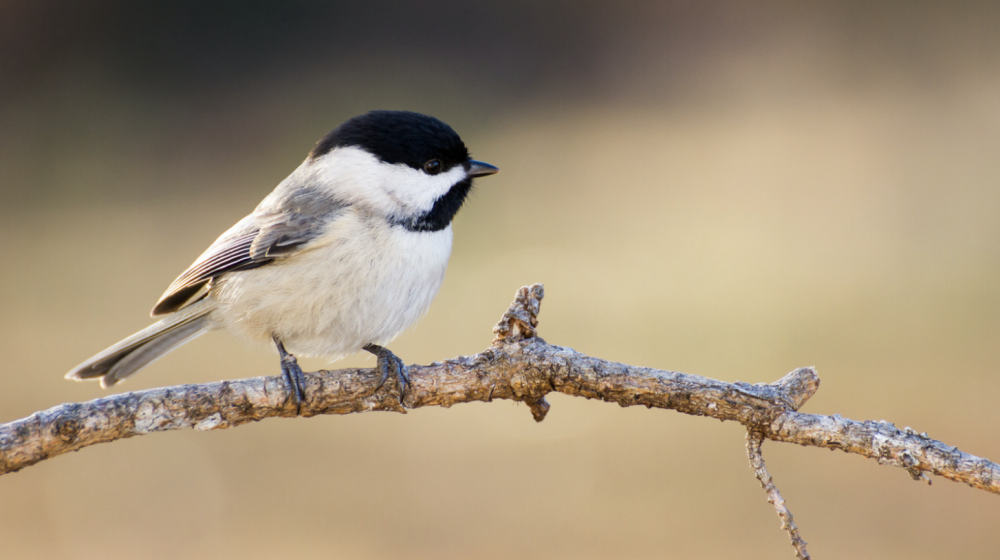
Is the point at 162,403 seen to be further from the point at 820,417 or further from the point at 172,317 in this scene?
the point at 820,417

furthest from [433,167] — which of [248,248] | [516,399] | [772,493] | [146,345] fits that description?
[772,493]

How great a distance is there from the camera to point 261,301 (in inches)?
89.0

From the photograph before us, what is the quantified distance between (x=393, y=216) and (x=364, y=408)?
642 millimetres

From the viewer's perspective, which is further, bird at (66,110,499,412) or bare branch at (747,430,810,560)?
bird at (66,110,499,412)

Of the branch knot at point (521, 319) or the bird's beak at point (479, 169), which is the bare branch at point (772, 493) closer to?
the branch knot at point (521, 319)

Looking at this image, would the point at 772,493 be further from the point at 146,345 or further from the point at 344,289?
the point at 146,345

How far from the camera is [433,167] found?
93.7 inches

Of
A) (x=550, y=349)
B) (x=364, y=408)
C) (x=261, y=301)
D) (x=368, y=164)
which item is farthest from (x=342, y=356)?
(x=550, y=349)

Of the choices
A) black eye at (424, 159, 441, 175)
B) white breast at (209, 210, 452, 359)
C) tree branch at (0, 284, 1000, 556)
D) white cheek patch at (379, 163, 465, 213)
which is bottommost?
tree branch at (0, 284, 1000, 556)

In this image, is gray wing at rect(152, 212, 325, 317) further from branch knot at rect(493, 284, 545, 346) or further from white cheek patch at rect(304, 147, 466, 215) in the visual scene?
branch knot at rect(493, 284, 545, 346)

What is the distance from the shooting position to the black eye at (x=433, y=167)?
2.37 m

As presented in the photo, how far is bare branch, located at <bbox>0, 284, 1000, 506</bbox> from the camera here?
1.52 m

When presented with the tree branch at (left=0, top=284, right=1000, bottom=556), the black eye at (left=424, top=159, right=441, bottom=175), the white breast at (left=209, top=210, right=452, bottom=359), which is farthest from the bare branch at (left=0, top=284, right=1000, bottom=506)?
the black eye at (left=424, top=159, right=441, bottom=175)

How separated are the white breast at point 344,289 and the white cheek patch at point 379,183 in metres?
0.08
